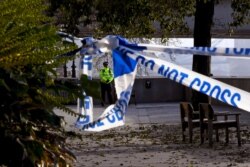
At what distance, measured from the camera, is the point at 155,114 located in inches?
745

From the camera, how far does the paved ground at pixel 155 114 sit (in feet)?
54.7

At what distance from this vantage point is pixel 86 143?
478 inches

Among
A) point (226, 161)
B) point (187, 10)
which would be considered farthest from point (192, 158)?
point (187, 10)

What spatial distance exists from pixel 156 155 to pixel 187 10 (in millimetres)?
5294

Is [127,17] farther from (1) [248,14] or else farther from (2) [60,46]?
(2) [60,46]

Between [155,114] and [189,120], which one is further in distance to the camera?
[155,114]

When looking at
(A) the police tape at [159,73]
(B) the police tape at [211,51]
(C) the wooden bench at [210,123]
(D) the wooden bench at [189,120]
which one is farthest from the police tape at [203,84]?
(D) the wooden bench at [189,120]

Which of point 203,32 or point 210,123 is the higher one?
point 203,32

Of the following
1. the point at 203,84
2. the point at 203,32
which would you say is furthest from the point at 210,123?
the point at 203,32

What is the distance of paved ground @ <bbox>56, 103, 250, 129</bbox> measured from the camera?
54.7ft

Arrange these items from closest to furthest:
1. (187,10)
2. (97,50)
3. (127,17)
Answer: (97,50) < (127,17) < (187,10)

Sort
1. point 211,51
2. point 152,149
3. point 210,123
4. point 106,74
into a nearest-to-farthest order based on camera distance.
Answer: point 211,51 → point 210,123 → point 152,149 → point 106,74

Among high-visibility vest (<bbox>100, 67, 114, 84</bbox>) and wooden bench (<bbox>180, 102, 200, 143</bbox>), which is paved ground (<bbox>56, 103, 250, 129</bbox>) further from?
wooden bench (<bbox>180, 102, 200, 143</bbox>)

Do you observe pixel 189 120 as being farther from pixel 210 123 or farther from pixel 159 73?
pixel 159 73
